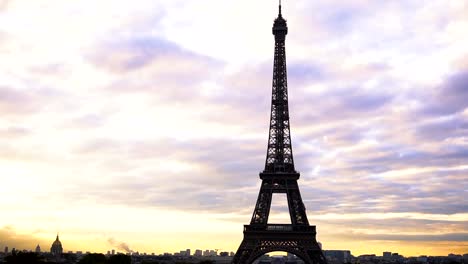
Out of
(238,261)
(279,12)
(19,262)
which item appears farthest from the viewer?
(279,12)

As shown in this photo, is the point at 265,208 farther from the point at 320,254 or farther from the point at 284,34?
the point at 284,34

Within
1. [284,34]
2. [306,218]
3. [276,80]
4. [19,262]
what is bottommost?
[19,262]

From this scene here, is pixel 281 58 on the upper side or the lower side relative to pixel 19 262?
upper

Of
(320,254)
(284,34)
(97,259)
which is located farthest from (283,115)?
(97,259)

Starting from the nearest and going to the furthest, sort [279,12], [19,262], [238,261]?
[19,262] < [238,261] < [279,12]
